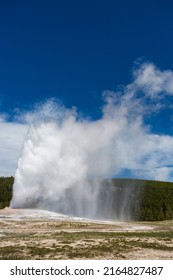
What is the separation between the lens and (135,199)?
131000 millimetres

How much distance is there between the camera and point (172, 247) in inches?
1185

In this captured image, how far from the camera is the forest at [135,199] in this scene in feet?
367

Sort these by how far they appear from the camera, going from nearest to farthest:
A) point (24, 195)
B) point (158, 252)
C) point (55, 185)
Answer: point (158, 252), point (24, 195), point (55, 185)

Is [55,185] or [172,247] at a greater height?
[55,185]

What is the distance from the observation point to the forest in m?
112

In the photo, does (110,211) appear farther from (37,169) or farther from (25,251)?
(25,251)

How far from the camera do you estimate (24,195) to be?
82875 millimetres
